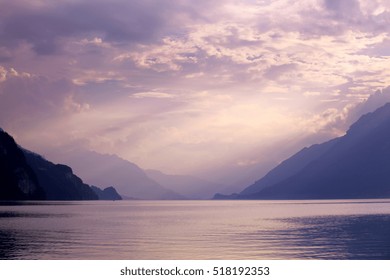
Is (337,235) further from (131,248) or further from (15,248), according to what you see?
(15,248)

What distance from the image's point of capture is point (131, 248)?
175ft
